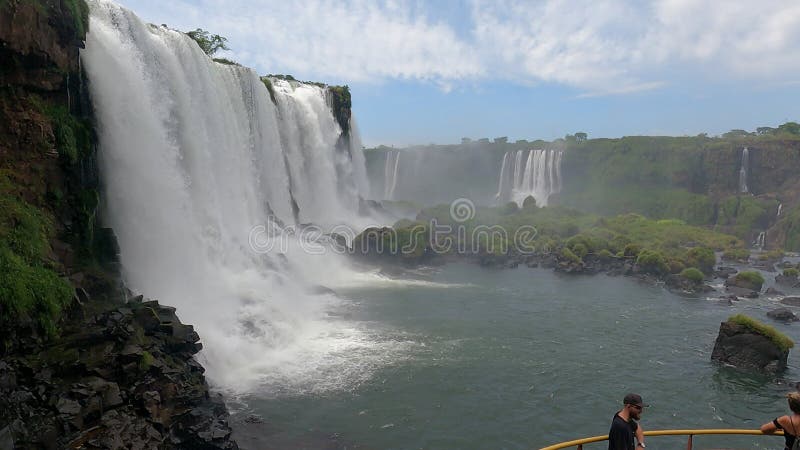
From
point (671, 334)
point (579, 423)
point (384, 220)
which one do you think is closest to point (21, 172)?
point (579, 423)

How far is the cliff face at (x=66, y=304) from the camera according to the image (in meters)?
8.89

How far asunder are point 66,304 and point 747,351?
17839mm

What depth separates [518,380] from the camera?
1491 cm

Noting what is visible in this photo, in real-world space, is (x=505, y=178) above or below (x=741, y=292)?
above

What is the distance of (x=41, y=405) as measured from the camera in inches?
341

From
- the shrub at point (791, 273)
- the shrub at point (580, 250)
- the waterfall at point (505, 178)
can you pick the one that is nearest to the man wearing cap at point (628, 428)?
the shrub at point (580, 250)

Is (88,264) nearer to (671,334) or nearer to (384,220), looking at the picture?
(671,334)

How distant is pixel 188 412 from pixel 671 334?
53.9 ft

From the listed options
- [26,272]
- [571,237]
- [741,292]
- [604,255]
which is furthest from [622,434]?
[571,237]

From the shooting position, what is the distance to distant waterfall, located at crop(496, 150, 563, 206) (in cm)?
6119

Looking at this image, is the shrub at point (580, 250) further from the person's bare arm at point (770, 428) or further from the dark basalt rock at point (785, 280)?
the person's bare arm at point (770, 428)

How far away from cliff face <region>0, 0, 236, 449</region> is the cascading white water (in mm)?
1112

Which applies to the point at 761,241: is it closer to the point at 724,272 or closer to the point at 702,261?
the point at 724,272

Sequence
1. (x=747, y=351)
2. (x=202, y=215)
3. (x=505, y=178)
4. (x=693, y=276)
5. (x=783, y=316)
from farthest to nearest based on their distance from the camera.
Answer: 1. (x=505, y=178)
2. (x=693, y=276)
3. (x=783, y=316)
4. (x=202, y=215)
5. (x=747, y=351)
